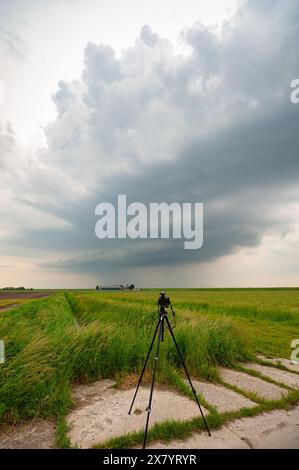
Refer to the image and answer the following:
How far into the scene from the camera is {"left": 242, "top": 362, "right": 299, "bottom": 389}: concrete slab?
6.11 metres

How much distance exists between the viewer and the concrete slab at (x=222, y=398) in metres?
4.68

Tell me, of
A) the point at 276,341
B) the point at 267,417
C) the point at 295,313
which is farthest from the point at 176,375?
the point at 295,313

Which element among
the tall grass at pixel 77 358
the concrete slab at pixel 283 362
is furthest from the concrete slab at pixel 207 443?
the concrete slab at pixel 283 362

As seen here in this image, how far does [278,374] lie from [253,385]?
51.2 inches

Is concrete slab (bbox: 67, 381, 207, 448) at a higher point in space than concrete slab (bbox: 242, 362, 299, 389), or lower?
higher

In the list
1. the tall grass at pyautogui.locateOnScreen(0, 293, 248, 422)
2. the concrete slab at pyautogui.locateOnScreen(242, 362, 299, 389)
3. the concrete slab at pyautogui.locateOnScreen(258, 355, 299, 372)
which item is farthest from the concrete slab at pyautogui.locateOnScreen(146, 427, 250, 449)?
the concrete slab at pyautogui.locateOnScreen(258, 355, 299, 372)

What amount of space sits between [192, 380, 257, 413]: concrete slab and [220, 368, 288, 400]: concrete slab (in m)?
0.45

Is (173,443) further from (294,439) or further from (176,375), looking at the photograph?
(176,375)

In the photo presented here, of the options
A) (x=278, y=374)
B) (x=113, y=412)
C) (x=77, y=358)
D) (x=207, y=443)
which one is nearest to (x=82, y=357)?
(x=77, y=358)

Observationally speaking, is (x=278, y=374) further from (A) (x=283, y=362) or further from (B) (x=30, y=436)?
(B) (x=30, y=436)

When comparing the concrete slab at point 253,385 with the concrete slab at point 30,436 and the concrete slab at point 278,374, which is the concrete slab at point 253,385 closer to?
the concrete slab at point 278,374

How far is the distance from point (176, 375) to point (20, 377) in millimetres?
3027

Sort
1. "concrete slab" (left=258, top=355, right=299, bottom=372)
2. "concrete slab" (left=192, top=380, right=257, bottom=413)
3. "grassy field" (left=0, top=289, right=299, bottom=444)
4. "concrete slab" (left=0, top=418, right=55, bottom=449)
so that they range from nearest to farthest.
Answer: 1. "concrete slab" (left=0, top=418, right=55, bottom=449)
2. "grassy field" (left=0, top=289, right=299, bottom=444)
3. "concrete slab" (left=192, top=380, right=257, bottom=413)
4. "concrete slab" (left=258, top=355, right=299, bottom=372)

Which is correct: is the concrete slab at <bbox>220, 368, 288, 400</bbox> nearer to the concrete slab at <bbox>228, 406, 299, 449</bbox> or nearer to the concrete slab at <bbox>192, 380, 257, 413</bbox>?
the concrete slab at <bbox>192, 380, 257, 413</bbox>
